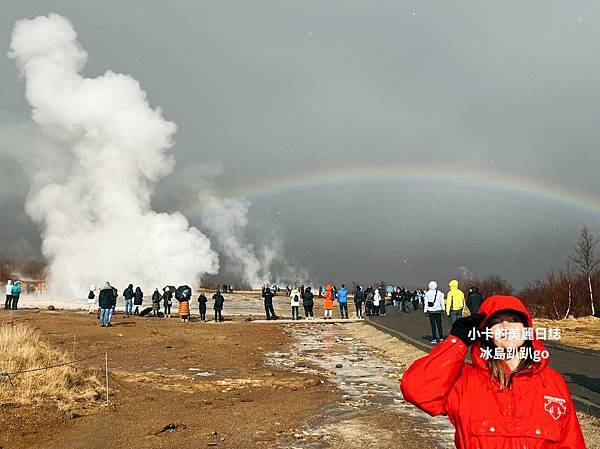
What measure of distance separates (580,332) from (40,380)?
19.6 metres

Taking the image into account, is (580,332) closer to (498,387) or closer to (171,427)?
(171,427)

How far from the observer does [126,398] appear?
1017cm

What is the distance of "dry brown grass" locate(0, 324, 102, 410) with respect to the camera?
30.1 ft

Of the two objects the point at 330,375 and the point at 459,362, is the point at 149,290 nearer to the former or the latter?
the point at 330,375

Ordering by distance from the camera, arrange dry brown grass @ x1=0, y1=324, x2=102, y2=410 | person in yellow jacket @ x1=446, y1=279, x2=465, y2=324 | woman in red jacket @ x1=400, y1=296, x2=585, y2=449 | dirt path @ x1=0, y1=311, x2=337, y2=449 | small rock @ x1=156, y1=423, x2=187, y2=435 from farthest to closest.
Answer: person in yellow jacket @ x1=446, y1=279, x2=465, y2=324, dry brown grass @ x1=0, y1=324, x2=102, y2=410, small rock @ x1=156, y1=423, x2=187, y2=435, dirt path @ x1=0, y1=311, x2=337, y2=449, woman in red jacket @ x1=400, y1=296, x2=585, y2=449

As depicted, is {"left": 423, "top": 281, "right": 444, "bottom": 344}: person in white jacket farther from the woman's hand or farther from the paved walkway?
the woman's hand

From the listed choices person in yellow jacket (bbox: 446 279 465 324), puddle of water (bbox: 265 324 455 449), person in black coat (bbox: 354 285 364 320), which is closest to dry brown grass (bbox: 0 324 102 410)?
puddle of water (bbox: 265 324 455 449)

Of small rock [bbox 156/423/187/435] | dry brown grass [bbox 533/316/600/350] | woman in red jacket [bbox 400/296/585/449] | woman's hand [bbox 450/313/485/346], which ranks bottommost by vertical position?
small rock [bbox 156/423/187/435]

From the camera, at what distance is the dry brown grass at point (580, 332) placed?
17344mm

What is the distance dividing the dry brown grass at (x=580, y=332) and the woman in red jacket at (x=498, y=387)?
15.8 meters

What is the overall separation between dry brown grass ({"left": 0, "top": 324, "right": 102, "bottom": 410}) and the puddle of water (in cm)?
443

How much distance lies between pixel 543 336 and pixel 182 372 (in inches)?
468

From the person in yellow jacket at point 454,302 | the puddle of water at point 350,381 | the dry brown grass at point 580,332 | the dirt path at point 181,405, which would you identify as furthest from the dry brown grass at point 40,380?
the dry brown grass at point 580,332

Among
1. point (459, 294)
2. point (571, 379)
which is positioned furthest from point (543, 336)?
point (459, 294)
